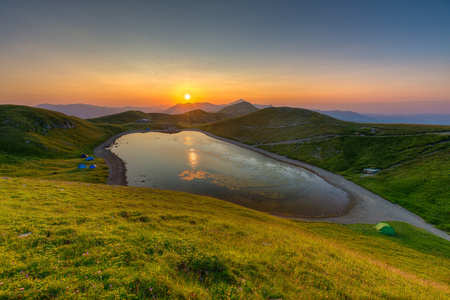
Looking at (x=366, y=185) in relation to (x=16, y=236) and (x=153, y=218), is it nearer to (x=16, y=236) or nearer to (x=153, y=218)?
(x=153, y=218)

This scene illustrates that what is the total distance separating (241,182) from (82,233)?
39981mm

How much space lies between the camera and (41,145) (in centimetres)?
5638

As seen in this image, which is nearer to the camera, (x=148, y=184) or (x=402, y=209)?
(x=402, y=209)

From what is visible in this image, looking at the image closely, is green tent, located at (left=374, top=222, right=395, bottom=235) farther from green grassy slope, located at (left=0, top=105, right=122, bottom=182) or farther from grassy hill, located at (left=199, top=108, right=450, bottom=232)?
green grassy slope, located at (left=0, top=105, right=122, bottom=182)

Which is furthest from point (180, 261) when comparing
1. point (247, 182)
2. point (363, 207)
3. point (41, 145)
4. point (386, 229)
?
point (41, 145)

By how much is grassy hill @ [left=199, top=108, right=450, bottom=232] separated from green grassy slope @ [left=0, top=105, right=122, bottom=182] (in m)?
78.4

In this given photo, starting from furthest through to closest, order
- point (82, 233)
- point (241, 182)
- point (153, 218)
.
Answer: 1. point (241, 182)
2. point (153, 218)
3. point (82, 233)

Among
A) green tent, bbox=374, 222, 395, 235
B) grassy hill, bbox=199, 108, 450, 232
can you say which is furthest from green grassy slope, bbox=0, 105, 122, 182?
grassy hill, bbox=199, 108, 450, 232

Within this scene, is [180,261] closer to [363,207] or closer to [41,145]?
[363,207]

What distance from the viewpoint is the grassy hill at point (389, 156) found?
36.1 m

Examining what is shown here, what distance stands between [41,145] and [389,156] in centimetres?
12615

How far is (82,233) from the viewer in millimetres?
9578

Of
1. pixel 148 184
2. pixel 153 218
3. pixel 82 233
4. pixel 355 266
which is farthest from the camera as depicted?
pixel 148 184

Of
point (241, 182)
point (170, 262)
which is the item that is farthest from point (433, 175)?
point (170, 262)
